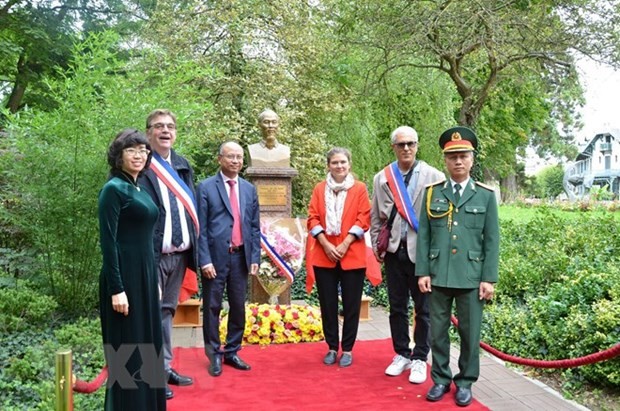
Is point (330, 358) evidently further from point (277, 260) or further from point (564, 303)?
point (564, 303)

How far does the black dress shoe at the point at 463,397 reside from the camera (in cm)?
346

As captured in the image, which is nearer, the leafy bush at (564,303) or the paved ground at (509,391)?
the paved ground at (509,391)

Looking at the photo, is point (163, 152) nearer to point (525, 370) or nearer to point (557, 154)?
point (525, 370)

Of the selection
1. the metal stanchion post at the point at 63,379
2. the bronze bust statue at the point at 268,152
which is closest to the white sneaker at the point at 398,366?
the metal stanchion post at the point at 63,379

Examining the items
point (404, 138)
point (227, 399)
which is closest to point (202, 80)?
point (404, 138)

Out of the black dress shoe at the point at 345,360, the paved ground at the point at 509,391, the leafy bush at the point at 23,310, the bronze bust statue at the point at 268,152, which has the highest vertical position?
the bronze bust statue at the point at 268,152

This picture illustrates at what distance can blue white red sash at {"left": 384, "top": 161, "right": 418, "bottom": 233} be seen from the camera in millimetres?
3895

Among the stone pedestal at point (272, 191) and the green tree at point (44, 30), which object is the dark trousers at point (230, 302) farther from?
the green tree at point (44, 30)

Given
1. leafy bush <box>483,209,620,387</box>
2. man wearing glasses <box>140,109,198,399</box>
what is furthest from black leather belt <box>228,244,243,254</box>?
leafy bush <box>483,209,620,387</box>

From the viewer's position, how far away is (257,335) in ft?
16.8

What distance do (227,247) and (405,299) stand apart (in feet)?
4.51

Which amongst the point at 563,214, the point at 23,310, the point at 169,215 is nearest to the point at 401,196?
the point at 169,215

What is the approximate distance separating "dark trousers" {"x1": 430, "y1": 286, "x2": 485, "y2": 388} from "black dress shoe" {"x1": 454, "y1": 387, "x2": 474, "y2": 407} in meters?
0.03

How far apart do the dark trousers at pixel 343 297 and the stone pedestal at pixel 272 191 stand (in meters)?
1.78
